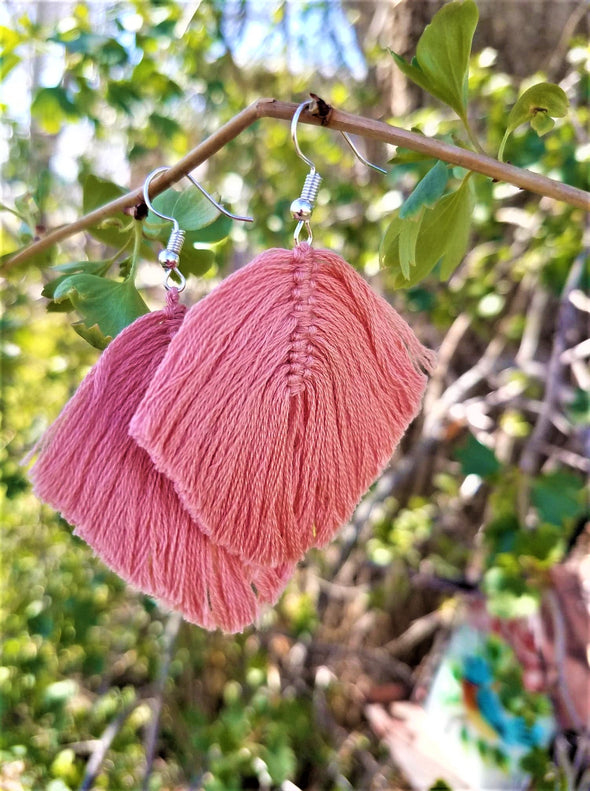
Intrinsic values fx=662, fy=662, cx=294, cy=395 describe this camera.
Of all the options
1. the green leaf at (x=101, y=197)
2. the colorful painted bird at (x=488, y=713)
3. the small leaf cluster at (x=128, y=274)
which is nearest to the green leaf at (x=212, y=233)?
the small leaf cluster at (x=128, y=274)

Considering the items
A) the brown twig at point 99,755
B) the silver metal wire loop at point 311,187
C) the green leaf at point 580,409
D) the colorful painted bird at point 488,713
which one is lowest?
the brown twig at point 99,755

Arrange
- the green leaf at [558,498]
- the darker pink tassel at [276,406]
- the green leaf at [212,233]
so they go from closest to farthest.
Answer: the darker pink tassel at [276,406] → the green leaf at [212,233] → the green leaf at [558,498]

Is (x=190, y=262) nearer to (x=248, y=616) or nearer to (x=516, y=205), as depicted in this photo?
(x=248, y=616)

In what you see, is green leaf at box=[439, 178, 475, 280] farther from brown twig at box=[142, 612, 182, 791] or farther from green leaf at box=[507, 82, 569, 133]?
brown twig at box=[142, 612, 182, 791]

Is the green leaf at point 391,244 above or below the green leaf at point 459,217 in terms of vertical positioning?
below

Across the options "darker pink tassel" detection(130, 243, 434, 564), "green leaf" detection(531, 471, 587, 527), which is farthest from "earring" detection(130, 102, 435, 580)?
"green leaf" detection(531, 471, 587, 527)

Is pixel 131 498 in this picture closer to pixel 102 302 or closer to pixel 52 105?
pixel 102 302

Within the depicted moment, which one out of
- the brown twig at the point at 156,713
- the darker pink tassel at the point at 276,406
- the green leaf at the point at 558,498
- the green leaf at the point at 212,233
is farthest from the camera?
the brown twig at the point at 156,713

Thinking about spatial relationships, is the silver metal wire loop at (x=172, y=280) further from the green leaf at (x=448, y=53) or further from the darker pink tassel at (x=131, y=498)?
the green leaf at (x=448, y=53)
